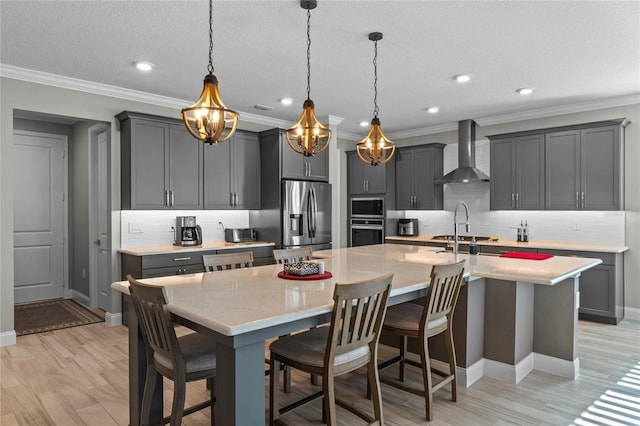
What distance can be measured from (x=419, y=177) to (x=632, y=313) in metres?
3.33

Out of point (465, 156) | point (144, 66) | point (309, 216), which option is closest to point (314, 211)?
point (309, 216)

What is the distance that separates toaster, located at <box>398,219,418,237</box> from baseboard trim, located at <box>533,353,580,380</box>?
12.0 feet

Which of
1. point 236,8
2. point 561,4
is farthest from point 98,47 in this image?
point 561,4

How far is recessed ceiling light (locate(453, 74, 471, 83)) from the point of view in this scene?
13.9ft

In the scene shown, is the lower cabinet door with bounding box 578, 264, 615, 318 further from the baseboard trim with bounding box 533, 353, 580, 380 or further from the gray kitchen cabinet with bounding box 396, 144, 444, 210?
the gray kitchen cabinet with bounding box 396, 144, 444, 210

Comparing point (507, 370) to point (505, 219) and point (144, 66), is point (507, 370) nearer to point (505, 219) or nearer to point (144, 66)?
point (505, 219)

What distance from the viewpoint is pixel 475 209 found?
648 cm

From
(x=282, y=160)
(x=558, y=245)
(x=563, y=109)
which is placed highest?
(x=563, y=109)

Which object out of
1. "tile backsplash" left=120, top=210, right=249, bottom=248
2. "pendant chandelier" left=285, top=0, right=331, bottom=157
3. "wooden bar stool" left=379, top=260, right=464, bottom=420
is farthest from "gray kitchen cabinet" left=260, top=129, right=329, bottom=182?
"wooden bar stool" left=379, top=260, right=464, bottom=420

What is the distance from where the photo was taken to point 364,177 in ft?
23.9

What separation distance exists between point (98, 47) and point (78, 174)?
10.0 feet

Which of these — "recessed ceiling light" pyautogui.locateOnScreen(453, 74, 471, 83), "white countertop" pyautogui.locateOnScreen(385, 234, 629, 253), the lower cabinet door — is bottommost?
the lower cabinet door

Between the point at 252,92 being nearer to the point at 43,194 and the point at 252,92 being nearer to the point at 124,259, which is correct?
the point at 124,259

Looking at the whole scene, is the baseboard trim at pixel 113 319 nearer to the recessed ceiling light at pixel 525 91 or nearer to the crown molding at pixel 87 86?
the crown molding at pixel 87 86
